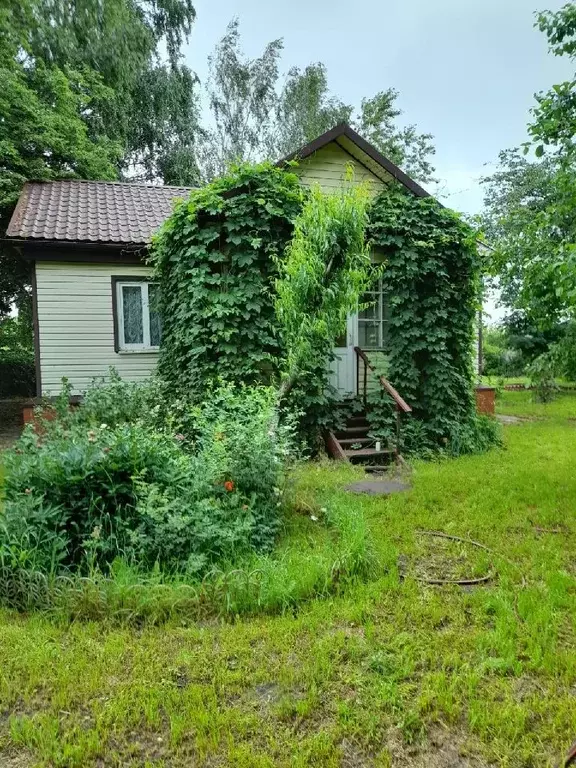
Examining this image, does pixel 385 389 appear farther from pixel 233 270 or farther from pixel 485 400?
pixel 485 400

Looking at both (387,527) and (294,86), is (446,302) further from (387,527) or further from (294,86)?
(294,86)

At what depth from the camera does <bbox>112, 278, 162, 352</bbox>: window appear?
9.43m

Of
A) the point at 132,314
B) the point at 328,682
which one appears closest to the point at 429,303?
the point at 132,314

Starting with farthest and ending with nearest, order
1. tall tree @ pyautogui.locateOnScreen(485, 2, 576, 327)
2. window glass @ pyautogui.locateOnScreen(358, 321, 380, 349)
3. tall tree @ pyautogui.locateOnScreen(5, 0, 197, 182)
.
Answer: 1. tall tree @ pyautogui.locateOnScreen(5, 0, 197, 182)
2. window glass @ pyautogui.locateOnScreen(358, 321, 380, 349)
3. tall tree @ pyautogui.locateOnScreen(485, 2, 576, 327)

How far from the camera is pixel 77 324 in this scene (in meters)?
9.16

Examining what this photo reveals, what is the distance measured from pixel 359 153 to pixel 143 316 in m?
4.92

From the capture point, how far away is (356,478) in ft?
19.7

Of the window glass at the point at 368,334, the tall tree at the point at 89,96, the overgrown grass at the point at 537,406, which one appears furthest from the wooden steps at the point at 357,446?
the tall tree at the point at 89,96

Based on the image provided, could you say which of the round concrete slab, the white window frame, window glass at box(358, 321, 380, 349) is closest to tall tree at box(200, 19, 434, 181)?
the white window frame

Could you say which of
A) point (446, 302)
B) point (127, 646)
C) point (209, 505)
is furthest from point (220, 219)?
point (127, 646)

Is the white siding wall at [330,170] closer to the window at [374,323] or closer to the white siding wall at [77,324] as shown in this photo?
the window at [374,323]

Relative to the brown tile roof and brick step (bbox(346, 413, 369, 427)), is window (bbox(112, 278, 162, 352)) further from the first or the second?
brick step (bbox(346, 413, 369, 427))

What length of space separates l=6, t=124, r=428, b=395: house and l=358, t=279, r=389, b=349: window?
0.06 feet

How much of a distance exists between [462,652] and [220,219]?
5966mm
